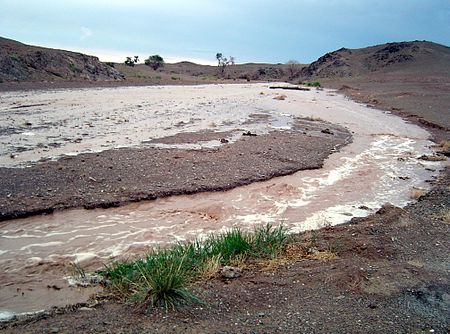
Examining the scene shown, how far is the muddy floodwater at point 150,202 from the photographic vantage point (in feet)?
23.7

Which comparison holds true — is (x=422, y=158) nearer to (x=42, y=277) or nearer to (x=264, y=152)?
(x=264, y=152)

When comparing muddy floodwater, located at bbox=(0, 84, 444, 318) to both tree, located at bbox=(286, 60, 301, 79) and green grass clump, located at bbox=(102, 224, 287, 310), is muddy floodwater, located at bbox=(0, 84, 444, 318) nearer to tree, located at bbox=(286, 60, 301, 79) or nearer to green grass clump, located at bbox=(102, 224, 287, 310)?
green grass clump, located at bbox=(102, 224, 287, 310)

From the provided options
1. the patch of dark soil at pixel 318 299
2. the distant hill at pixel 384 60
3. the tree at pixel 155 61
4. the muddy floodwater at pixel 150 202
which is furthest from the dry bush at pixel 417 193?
the tree at pixel 155 61

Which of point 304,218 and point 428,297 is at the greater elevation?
point 428,297

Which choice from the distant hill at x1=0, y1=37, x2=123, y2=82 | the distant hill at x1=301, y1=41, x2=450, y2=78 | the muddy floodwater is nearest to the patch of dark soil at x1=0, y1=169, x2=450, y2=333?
the muddy floodwater

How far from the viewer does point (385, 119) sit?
29.5m

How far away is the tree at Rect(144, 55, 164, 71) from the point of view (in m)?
114

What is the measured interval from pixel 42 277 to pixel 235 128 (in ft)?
48.4

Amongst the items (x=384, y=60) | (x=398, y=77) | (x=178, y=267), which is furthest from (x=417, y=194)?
(x=384, y=60)

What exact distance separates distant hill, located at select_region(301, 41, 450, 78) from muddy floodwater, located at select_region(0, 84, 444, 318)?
58.4m

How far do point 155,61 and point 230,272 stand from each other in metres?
118

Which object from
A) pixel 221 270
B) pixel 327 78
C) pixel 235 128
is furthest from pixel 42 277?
pixel 327 78

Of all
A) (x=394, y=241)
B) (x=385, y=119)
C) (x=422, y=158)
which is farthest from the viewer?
(x=385, y=119)

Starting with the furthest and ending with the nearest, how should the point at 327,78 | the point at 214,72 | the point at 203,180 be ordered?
the point at 214,72 < the point at 327,78 < the point at 203,180
